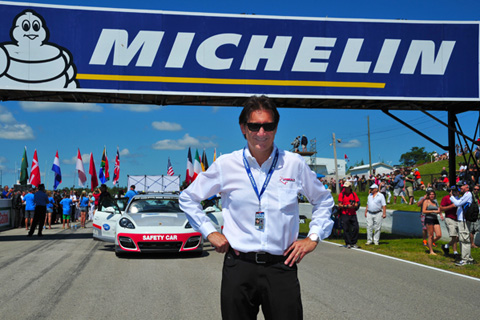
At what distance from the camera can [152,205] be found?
42.2ft

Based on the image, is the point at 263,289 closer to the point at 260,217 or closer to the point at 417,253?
the point at 260,217

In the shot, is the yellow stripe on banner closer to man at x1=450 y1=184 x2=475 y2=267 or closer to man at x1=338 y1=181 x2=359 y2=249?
man at x1=338 y1=181 x2=359 y2=249

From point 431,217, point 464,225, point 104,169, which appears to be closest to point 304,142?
point 104,169

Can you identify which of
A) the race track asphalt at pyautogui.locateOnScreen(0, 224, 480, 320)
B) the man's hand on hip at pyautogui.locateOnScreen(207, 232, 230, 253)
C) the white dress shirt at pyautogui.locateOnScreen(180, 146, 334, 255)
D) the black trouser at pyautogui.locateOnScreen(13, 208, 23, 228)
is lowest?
the race track asphalt at pyautogui.locateOnScreen(0, 224, 480, 320)

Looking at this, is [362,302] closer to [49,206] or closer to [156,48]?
[156,48]

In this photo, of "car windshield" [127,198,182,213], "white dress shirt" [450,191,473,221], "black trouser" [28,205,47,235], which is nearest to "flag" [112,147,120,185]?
"black trouser" [28,205,47,235]

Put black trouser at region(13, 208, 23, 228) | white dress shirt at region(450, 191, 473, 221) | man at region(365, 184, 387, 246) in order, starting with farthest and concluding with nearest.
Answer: black trouser at region(13, 208, 23, 228) → man at region(365, 184, 387, 246) → white dress shirt at region(450, 191, 473, 221)

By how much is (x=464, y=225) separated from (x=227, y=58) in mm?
7775

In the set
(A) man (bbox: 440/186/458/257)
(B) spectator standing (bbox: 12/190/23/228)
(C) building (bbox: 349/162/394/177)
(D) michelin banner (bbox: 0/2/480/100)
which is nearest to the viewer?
(A) man (bbox: 440/186/458/257)

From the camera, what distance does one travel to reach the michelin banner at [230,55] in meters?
14.4

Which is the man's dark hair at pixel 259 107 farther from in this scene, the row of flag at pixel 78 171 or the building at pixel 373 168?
the building at pixel 373 168

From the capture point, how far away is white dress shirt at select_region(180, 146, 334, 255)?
280cm

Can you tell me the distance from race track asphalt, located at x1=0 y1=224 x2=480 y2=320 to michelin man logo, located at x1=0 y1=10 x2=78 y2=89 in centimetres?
501

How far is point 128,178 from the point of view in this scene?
1412 inches
